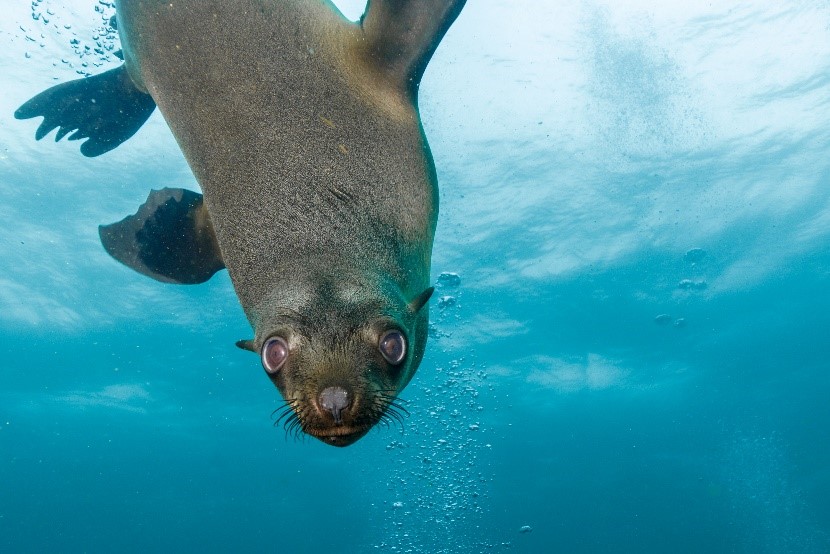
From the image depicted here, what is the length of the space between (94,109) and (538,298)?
1814 centimetres

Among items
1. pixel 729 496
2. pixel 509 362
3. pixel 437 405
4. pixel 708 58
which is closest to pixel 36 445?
pixel 437 405

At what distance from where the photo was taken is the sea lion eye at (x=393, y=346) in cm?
202

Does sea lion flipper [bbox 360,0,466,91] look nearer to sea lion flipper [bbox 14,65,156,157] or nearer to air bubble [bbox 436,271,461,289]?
sea lion flipper [bbox 14,65,156,157]

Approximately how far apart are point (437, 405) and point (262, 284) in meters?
29.4

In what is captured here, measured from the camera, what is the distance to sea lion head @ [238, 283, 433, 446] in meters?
1.84

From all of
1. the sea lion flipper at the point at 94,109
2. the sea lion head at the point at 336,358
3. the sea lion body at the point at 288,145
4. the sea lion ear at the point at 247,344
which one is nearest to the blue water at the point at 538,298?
the sea lion flipper at the point at 94,109

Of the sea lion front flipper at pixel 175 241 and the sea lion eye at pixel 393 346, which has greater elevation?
the sea lion eye at pixel 393 346

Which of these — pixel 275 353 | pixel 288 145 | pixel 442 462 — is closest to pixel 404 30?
pixel 288 145

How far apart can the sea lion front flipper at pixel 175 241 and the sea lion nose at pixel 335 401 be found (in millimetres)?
2121

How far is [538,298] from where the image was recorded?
21.4 m

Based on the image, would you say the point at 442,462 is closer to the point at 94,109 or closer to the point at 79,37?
the point at 79,37

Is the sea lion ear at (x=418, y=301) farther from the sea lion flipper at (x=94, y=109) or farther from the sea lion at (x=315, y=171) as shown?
the sea lion flipper at (x=94, y=109)

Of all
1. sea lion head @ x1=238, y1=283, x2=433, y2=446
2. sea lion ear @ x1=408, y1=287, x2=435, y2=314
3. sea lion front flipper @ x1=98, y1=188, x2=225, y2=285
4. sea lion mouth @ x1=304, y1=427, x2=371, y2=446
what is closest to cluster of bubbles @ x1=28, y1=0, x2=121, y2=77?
sea lion front flipper @ x1=98, y1=188, x2=225, y2=285

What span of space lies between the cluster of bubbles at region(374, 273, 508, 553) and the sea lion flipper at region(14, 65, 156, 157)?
14.2 meters
